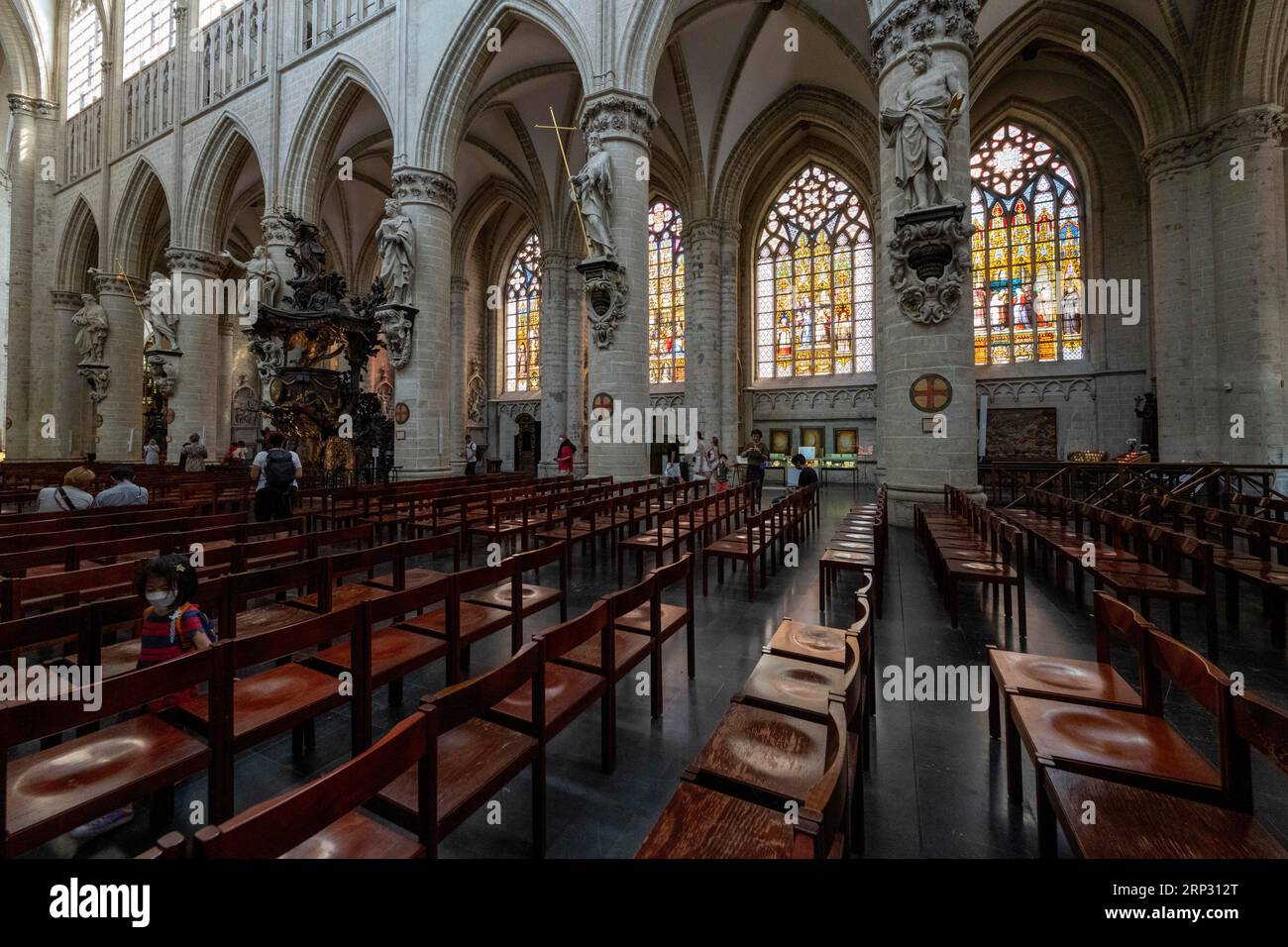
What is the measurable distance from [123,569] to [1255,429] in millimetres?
17667

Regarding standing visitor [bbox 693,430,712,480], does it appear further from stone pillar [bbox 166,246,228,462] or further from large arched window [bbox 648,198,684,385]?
stone pillar [bbox 166,246,228,462]

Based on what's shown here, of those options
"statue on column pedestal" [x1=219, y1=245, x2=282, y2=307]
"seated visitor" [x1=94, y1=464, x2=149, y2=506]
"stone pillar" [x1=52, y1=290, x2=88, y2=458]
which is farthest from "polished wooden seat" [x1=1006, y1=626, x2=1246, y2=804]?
"stone pillar" [x1=52, y1=290, x2=88, y2=458]

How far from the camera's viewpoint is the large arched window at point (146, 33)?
19.1 meters

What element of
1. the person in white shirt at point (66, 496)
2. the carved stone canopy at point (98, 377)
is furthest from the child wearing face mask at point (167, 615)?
the carved stone canopy at point (98, 377)

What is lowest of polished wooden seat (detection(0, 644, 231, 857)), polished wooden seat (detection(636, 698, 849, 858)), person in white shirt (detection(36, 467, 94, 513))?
polished wooden seat (detection(636, 698, 849, 858))

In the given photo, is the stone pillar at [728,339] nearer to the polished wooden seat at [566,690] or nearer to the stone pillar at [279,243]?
the stone pillar at [279,243]

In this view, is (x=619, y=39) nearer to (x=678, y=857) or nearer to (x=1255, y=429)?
(x=678, y=857)

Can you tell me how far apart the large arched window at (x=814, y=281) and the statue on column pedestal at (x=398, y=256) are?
41.2 feet

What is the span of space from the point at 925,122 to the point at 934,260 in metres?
1.90

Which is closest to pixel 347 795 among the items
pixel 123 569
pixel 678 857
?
pixel 678 857

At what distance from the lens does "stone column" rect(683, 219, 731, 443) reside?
1769cm

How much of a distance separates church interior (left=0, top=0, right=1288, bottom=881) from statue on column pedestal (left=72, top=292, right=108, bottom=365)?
0.33ft

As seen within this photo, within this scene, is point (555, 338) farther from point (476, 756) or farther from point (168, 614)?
point (476, 756)
